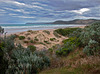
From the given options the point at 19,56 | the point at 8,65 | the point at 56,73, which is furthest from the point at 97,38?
the point at 8,65

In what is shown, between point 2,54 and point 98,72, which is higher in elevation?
point 2,54

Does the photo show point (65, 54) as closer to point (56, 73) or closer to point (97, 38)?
point (97, 38)

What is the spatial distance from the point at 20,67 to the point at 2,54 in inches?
45.8

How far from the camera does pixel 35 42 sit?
1645 cm

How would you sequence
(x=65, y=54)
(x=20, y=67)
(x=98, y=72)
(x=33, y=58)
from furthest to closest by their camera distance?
(x=65, y=54), (x=33, y=58), (x=20, y=67), (x=98, y=72)

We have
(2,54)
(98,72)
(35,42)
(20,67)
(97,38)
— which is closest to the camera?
(98,72)

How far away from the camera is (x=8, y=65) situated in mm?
4715

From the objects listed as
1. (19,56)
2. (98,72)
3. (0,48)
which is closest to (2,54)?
(0,48)

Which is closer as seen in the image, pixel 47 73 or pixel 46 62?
pixel 47 73

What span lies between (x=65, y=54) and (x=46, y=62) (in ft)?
9.26

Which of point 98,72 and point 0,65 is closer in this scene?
point 98,72

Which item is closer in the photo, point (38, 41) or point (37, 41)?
point (37, 41)

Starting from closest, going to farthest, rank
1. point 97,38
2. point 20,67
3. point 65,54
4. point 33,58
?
point 20,67 < point 33,58 < point 97,38 < point 65,54

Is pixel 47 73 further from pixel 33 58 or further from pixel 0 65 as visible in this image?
pixel 0 65
